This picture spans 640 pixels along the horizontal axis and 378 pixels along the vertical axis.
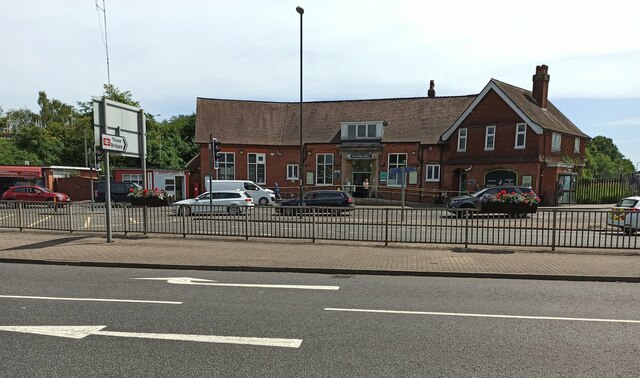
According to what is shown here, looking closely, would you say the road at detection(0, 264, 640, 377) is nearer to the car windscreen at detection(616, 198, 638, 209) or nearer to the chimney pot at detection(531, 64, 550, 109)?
the car windscreen at detection(616, 198, 638, 209)

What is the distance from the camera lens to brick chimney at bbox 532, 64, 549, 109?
A: 3103 cm

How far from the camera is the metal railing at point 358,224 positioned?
10345 millimetres

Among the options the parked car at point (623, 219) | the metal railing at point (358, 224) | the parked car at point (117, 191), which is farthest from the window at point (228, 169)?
the parked car at point (623, 219)

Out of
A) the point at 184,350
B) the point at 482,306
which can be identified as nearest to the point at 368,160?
the point at 482,306

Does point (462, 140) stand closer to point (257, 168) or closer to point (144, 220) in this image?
point (257, 168)

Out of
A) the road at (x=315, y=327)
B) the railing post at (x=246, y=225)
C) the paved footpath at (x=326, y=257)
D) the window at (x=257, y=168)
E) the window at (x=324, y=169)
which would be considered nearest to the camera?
the road at (x=315, y=327)

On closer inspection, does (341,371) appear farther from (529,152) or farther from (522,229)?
(529,152)

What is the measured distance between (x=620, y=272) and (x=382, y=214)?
18.4ft

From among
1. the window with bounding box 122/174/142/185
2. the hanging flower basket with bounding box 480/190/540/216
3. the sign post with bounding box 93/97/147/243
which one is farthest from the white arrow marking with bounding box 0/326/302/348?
the window with bounding box 122/174/142/185

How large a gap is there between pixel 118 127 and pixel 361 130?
2452 cm

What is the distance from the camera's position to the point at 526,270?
8.08m

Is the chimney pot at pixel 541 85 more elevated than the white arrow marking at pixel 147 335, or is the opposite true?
the chimney pot at pixel 541 85

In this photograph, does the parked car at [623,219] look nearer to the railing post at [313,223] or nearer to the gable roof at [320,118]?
the railing post at [313,223]

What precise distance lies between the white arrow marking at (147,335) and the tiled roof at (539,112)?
93.0 feet
